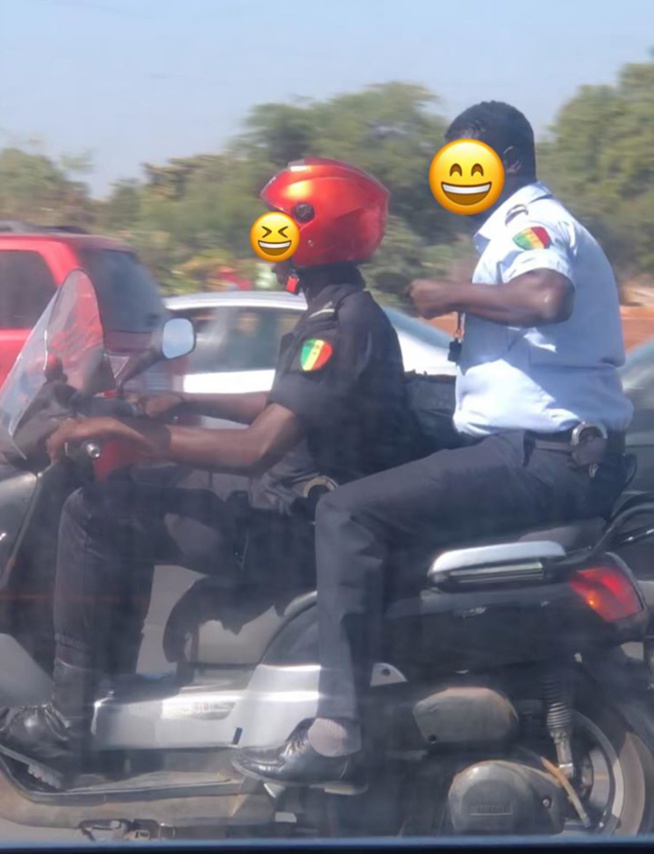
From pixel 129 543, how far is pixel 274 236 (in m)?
0.61

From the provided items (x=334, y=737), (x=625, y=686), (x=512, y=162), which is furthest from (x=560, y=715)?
(x=512, y=162)

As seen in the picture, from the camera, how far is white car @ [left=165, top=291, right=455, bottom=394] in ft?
7.32

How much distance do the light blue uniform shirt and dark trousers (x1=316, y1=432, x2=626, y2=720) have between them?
2.4 inches

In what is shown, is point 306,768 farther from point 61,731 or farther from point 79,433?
point 79,433

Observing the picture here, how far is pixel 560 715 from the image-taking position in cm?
229

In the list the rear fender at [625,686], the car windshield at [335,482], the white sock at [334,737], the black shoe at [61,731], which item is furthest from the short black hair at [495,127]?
the black shoe at [61,731]

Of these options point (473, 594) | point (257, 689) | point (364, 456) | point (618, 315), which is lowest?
point (257, 689)

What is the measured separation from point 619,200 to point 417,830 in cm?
113

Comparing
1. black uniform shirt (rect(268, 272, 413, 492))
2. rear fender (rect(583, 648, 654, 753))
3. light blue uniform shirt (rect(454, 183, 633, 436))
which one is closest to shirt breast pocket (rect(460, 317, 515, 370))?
light blue uniform shirt (rect(454, 183, 633, 436))

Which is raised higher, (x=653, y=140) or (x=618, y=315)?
(x=653, y=140)

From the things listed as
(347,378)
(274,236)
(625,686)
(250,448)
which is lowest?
(625,686)

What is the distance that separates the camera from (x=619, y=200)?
217cm

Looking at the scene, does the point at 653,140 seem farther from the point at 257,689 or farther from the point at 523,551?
the point at 257,689

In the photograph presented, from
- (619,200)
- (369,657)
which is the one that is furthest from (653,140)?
(369,657)
